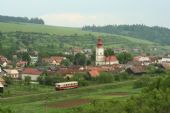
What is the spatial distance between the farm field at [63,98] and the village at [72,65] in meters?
8.50

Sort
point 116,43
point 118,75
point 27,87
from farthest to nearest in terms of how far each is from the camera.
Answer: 1. point 116,43
2. point 118,75
3. point 27,87

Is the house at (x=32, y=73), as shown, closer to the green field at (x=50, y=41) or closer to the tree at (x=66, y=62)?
the tree at (x=66, y=62)

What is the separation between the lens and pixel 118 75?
7356 cm

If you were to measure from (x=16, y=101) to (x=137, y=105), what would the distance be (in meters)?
17.9

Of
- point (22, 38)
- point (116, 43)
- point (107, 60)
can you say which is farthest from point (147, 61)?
point (116, 43)

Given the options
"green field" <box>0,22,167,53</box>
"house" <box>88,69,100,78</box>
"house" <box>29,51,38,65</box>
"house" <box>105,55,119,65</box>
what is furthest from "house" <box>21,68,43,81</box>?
"green field" <box>0,22,167,53</box>

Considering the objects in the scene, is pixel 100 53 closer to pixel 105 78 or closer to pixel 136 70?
pixel 136 70

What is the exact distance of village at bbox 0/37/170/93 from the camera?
246 feet

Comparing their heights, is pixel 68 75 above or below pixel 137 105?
below

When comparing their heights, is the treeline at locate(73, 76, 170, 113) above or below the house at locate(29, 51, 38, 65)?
above

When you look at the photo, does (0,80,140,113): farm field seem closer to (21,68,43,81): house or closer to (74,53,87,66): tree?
(21,68,43,81): house

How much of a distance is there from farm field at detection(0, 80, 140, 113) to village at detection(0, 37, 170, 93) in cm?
850

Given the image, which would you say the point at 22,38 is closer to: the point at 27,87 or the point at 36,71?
the point at 36,71

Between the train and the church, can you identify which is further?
the church
